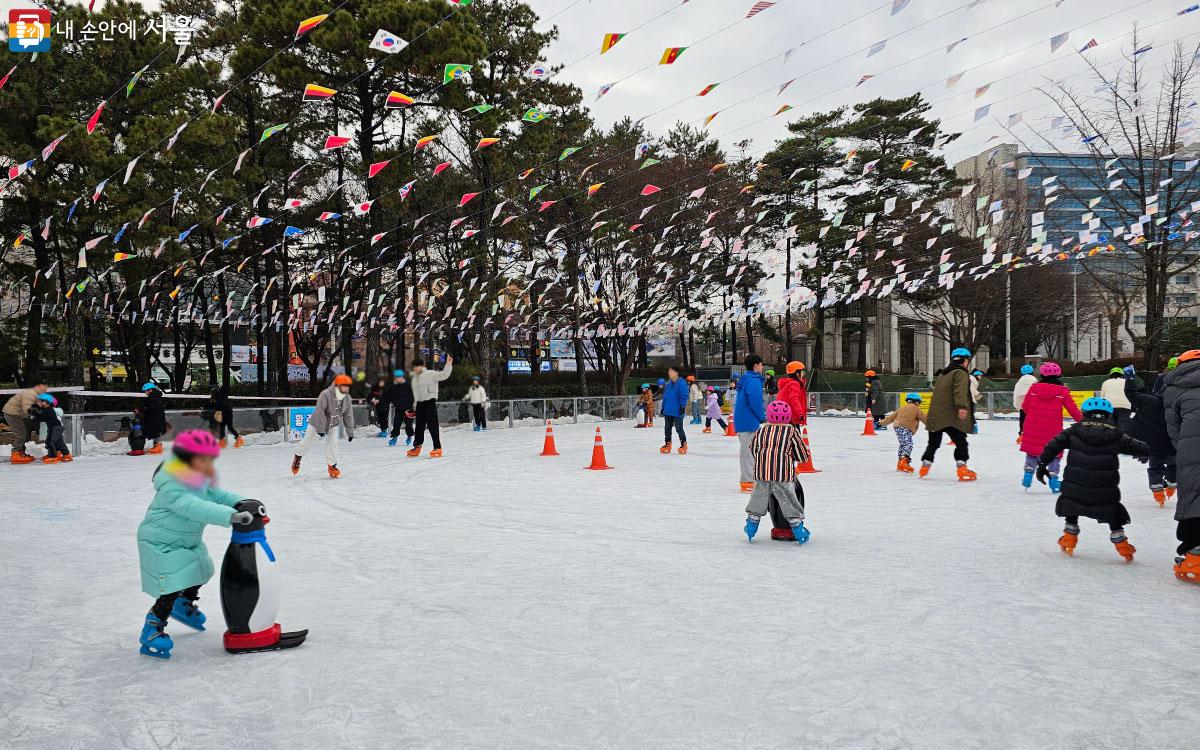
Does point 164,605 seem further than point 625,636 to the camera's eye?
No

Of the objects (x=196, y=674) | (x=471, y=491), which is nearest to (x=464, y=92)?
(x=471, y=491)

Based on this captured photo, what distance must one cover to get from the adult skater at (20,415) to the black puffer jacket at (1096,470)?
15.2 meters

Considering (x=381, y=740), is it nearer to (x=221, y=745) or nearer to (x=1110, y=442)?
(x=221, y=745)

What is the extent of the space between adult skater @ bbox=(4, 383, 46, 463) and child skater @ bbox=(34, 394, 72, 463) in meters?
0.12

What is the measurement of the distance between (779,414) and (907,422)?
5581mm

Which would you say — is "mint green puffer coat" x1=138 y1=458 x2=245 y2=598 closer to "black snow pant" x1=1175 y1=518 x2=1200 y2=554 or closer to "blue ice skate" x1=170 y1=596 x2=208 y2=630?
"blue ice skate" x1=170 y1=596 x2=208 y2=630

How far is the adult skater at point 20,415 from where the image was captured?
14.3m

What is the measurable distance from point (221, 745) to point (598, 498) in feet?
22.0

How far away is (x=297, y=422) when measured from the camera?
1847 cm

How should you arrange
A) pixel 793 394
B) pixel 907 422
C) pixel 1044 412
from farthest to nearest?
pixel 907 422 < pixel 793 394 < pixel 1044 412

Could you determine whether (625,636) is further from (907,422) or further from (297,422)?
(297,422)

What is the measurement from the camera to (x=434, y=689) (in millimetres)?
3500

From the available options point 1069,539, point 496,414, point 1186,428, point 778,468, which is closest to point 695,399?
point 496,414

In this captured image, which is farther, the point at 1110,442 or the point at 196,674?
the point at 1110,442
